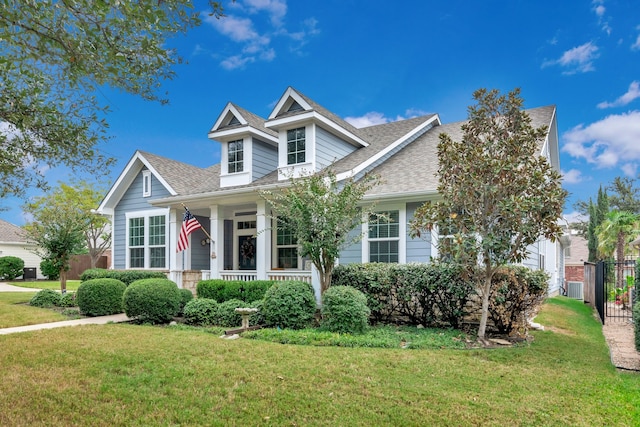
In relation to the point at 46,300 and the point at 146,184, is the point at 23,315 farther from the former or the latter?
the point at 146,184

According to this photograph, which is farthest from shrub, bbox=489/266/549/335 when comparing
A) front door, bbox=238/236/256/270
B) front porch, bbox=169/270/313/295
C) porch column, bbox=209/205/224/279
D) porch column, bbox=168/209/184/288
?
porch column, bbox=168/209/184/288

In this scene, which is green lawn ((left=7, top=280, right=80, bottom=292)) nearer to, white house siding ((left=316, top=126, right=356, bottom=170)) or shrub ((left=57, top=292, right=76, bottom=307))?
shrub ((left=57, top=292, right=76, bottom=307))

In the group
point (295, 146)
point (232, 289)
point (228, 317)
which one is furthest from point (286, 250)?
point (228, 317)

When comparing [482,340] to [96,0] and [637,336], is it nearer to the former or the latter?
[637,336]

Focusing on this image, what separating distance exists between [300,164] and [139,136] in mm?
9166

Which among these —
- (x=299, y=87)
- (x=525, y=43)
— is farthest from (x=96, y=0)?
(x=525, y=43)

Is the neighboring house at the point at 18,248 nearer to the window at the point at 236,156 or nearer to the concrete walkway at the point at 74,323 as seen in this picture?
the concrete walkway at the point at 74,323

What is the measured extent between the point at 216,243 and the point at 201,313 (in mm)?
3143

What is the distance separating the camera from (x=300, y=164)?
13.1 m

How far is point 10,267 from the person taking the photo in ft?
94.0

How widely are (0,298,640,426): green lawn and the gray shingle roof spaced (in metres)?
29.9

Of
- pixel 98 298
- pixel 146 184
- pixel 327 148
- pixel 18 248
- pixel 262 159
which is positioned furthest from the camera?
pixel 18 248

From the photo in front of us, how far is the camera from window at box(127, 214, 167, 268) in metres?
16.1

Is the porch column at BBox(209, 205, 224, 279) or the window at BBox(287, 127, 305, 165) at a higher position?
the window at BBox(287, 127, 305, 165)
